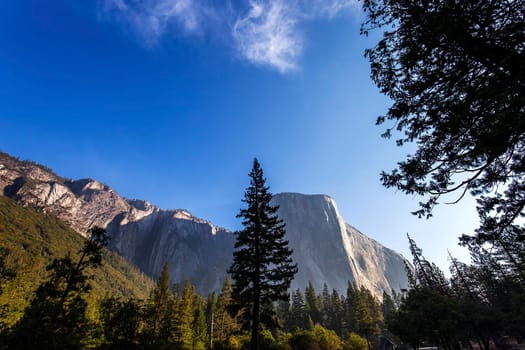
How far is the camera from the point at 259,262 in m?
14.3

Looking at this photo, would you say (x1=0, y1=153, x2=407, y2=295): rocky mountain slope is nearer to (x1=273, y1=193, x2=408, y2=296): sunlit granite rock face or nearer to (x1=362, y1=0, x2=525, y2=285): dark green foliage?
(x1=273, y1=193, x2=408, y2=296): sunlit granite rock face

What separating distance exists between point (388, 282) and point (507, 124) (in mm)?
203088

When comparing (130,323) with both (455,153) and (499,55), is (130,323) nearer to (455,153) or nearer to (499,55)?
(455,153)

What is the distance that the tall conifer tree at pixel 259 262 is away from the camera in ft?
45.5

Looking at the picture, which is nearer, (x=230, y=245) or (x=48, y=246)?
(x=48, y=246)

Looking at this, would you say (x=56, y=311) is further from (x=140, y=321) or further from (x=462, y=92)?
(x=462, y=92)

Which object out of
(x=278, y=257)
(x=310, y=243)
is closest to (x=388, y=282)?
(x=310, y=243)

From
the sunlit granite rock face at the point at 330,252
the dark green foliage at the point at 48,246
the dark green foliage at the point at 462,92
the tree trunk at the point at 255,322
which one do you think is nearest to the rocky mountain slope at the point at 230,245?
the sunlit granite rock face at the point at 330,252

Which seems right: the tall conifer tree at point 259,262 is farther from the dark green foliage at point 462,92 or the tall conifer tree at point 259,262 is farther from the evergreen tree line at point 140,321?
the dark green foliage at point 462,92

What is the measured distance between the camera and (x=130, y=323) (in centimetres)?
1578

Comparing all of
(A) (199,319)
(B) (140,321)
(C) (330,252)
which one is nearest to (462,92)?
(B) (140,321)

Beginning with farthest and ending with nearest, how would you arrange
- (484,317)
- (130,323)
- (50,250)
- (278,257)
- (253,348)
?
1. (50,250)
2. (484,317)
3. (130,323)
4. (278,257)
5. (253,348)

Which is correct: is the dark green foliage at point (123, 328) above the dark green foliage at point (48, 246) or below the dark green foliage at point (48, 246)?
below

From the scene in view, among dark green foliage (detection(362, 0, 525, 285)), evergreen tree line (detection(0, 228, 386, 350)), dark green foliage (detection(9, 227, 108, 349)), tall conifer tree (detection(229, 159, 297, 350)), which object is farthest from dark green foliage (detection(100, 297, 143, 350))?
dark green foliage (detection(362, 0, 525, 285))
